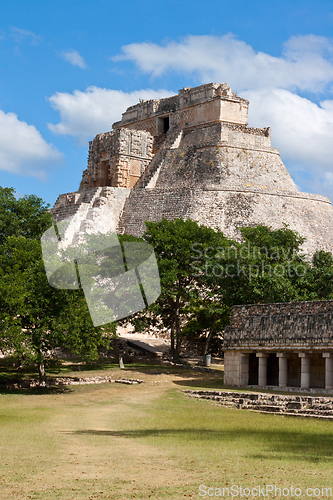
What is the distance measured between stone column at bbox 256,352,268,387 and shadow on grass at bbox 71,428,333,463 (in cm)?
866

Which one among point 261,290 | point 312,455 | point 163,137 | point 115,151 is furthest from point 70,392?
point 163,137

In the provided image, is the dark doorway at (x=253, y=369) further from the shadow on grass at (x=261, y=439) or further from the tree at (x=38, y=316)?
the shadow on grass at (x=261, y=439)

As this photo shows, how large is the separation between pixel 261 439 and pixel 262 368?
10.2 metres

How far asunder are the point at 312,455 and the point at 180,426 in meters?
4.41

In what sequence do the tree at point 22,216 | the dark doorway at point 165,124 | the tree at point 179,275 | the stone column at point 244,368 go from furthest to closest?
the dark doorway at point 165,124 → the tree at point 22,216 → the tree at point 179,275 → the stone column at point 244,368

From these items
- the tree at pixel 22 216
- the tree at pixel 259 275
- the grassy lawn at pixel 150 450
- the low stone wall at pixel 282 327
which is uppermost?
the tree at pixel 22 216

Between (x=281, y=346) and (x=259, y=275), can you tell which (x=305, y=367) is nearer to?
(x=281, y=346)

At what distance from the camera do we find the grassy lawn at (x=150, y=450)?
345 inches

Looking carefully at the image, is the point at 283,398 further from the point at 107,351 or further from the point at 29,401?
the point at 107,351

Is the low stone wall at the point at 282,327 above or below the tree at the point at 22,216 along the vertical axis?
below

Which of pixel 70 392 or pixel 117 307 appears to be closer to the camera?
pixel 70 392

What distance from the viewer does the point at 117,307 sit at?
28938 mm

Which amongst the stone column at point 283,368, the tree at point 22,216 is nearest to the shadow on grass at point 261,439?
the stone column at point 283,368

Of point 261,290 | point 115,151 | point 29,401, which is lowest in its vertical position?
point 29,401
